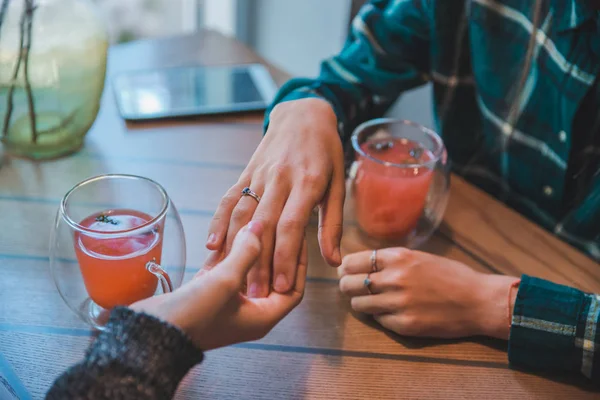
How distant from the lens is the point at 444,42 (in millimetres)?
1021

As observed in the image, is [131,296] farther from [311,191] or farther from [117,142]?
[117,142]

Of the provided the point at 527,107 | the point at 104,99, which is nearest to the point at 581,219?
the point at 527,107

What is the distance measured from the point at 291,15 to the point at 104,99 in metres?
1.09

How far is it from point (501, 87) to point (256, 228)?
0.56m

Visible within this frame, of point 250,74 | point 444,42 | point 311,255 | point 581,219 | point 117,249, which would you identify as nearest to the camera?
point 117,249

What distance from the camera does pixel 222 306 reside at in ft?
1.67

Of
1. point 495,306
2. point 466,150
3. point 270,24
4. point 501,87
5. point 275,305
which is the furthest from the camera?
point 270,24

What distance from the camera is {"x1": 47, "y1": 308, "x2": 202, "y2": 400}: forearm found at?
45cm

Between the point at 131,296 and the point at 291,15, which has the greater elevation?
the point at 131,296

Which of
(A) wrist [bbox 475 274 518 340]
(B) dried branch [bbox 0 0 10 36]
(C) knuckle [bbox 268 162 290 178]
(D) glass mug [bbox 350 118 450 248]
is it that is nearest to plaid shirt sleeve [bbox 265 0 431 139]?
(D) glass mug [bbox 350 118 450 248]

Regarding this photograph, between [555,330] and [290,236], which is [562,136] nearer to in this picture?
[555,330]

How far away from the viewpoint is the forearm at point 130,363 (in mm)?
447

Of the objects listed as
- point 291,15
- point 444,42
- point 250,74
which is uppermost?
point 444,42

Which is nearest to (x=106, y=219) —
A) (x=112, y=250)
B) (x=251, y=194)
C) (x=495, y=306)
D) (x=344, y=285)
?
(x=112, y=250)
